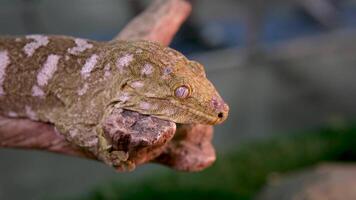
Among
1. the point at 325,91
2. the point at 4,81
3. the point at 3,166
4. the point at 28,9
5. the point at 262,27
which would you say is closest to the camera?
the point at 4,81

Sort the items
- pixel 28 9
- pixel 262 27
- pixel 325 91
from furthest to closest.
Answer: pixel 325 91 → pixel 262 27 → pixel 28 9

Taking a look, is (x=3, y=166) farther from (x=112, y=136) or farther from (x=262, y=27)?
(x=112, y=136)

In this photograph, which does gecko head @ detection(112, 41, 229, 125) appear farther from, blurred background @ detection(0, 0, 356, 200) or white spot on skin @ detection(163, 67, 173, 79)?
blurred background @ detection(0, 0, 356, 200)

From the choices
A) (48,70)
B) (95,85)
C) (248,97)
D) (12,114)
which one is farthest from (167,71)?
(248,97)

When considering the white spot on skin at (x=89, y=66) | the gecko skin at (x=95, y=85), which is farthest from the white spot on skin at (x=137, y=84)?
the white spot on skin at (x=89, y=66)

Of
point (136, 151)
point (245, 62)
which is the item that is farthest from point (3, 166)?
point (136, 151)

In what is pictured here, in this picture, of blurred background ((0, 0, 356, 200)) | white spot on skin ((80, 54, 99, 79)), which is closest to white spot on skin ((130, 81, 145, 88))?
white spot on skin ((80, 54, 99, 79))

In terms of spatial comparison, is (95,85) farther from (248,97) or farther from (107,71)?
(248,97)
